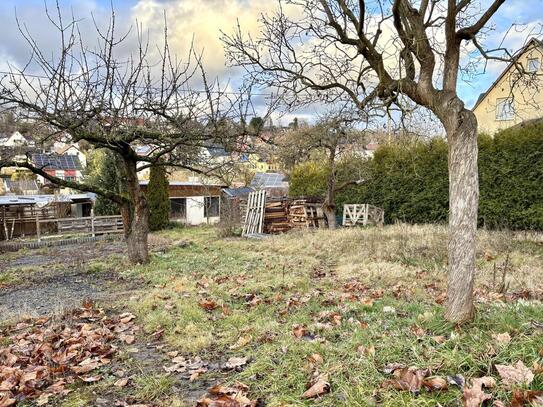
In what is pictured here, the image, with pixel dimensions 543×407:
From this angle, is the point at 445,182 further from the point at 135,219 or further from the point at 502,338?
the point at 502,338

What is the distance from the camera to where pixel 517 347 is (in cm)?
231

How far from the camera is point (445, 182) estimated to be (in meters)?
14.1

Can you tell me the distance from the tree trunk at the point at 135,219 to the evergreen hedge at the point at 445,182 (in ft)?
21.5

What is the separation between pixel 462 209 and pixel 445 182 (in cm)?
1227

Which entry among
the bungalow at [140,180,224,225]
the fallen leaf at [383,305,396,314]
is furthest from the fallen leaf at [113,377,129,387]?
the bungalow at [140,180,224,225]

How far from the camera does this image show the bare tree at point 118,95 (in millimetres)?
6648

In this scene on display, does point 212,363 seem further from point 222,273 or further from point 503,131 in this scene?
point 503,131

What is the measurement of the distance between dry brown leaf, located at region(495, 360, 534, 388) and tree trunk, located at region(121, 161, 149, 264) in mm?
8084

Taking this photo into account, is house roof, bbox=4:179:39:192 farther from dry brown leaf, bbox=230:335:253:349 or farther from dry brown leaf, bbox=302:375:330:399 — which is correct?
dry brown leaf, bbox=302:375:330:399

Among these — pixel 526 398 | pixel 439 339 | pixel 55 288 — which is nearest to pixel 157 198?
pixel 55 288

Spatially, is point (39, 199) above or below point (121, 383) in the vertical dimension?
above

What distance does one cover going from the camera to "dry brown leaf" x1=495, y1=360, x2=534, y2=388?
1.95m

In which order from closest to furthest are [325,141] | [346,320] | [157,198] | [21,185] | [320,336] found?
[320,336]
[346,320]
[325,141]
[157,198]
[21,185]

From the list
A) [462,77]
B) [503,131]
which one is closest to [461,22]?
[462,77]
